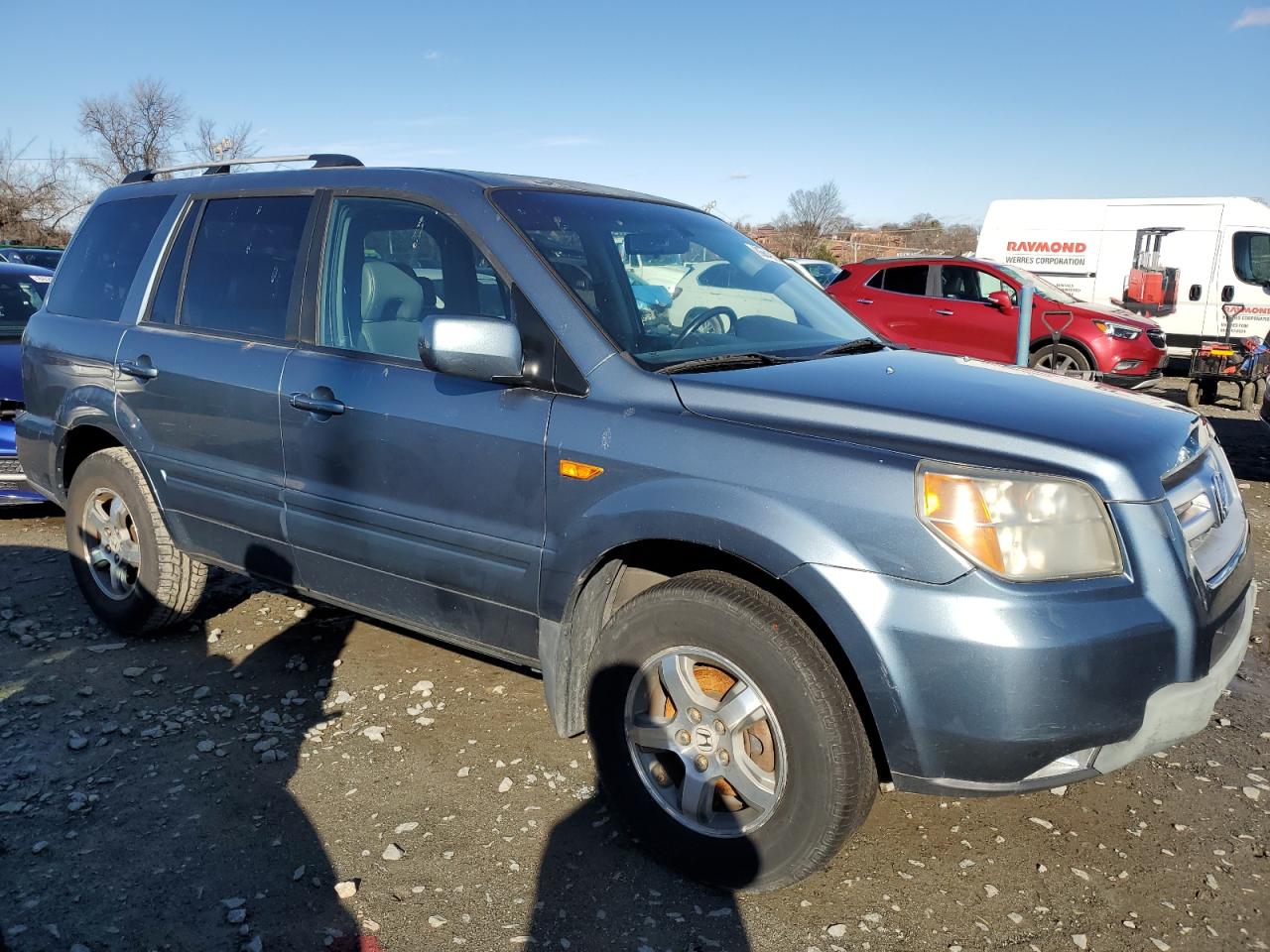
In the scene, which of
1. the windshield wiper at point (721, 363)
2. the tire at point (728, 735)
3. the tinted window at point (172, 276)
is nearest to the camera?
the tire at point (728, 735)

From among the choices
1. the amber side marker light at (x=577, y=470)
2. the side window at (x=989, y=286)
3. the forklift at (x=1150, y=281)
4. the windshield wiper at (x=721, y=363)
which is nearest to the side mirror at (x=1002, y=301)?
the side window at (x=989, y=286)

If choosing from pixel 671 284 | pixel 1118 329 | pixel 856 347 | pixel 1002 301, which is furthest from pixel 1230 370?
pixel 671 284

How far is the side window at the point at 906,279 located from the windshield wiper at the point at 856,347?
948 centimetres

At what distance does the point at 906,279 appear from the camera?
500 inches

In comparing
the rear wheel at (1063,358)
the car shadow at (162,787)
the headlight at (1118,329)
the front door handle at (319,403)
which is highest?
the front door handle at (319,403)

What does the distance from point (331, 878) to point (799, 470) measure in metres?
1.72

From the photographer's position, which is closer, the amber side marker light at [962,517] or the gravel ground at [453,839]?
the amber side marker light at [962,517]

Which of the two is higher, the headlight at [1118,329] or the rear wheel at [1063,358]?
the headlight at [1118,329]

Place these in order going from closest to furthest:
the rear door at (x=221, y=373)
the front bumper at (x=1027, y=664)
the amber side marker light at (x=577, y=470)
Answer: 1. the front bumper at (x=1027, y=664)
2. the amber side marker light at (x=577, y=470)
3. the rear door at (x=221, y=373)

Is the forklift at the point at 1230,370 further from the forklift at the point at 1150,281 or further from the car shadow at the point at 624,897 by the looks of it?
the car shadow at the point at 624,897

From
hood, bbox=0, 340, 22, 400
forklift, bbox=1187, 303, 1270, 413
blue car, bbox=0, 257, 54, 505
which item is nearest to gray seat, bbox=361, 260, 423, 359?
blue car, bbox=0, 257, 54, 505

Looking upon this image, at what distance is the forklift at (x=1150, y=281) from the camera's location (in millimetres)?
14336

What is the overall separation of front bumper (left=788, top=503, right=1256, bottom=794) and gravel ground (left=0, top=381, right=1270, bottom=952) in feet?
1.86

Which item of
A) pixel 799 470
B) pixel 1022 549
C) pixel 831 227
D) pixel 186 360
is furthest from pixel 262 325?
pixel 831 227
